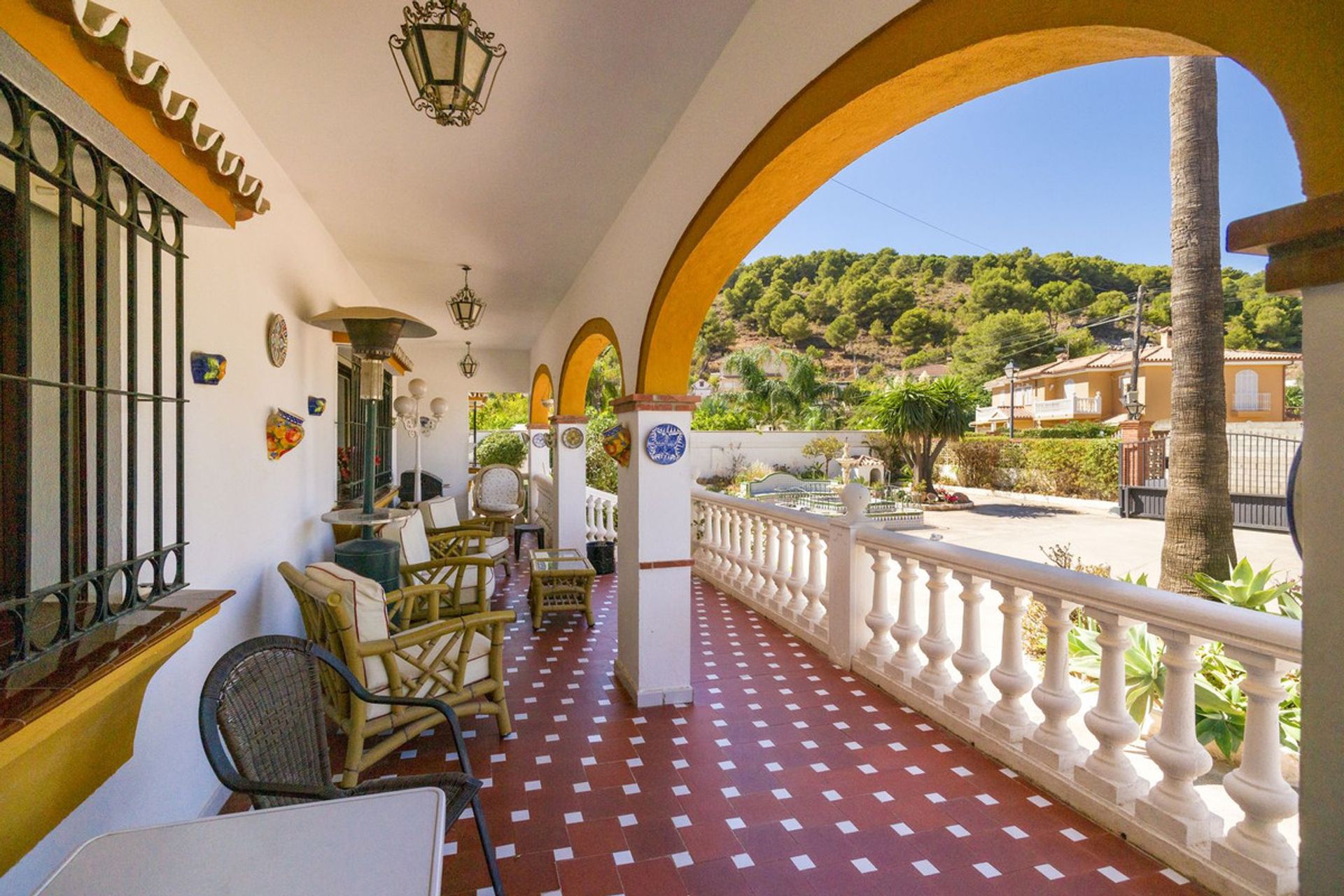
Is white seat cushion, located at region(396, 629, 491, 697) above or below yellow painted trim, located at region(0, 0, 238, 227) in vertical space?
below

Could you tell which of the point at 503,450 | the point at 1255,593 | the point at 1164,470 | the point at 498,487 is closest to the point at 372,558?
the point at 1255,593

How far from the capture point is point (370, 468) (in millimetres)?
4070

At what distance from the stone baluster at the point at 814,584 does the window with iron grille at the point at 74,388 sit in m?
3.54

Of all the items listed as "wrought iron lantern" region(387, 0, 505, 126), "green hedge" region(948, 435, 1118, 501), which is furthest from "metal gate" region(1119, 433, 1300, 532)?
"wrought iron lantern" region(387, 0, 505, 126)

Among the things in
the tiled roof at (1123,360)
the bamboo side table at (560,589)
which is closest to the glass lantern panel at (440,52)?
the bamboo side table at (560,589)

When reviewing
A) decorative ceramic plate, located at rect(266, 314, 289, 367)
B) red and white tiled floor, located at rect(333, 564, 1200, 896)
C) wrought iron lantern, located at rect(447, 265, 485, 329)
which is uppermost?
wrought iron lantern, located at rect(447, 265, 485, 329)

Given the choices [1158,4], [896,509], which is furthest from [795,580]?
[896,509]

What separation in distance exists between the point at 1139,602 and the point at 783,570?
288 centimetres

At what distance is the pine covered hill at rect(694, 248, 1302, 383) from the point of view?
40.2 m

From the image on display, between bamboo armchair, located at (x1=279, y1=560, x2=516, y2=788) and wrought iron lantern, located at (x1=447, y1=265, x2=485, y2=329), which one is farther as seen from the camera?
wrought iron lantern, located at (x1=447, y1=265, x2=485, y2=329)

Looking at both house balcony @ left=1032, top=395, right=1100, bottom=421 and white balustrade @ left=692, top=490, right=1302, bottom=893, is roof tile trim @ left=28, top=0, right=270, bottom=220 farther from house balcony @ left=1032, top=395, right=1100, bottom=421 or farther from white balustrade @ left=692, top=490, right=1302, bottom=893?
house balcony @ left=1032, top=395, right=1100, bottom=421

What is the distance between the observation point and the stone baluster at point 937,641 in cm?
312

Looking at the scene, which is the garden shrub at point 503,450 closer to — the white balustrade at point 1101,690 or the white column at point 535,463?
the white column at point 535,463

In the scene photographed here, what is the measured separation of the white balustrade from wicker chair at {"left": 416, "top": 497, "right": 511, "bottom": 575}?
3.03 metres
